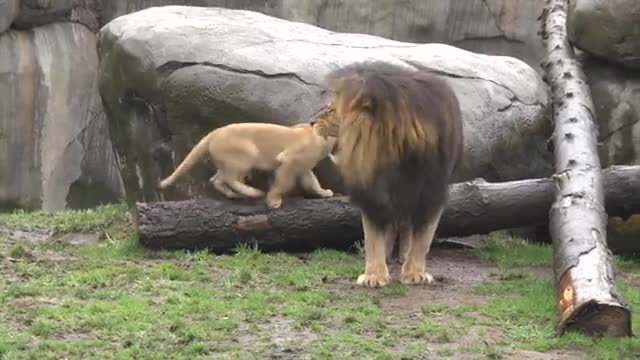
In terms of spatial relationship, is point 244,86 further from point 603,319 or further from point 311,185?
point 603,319

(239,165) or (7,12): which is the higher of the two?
(7,12)

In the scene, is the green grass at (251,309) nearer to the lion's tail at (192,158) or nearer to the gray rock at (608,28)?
the lion's tail at (192,158)

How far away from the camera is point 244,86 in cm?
917

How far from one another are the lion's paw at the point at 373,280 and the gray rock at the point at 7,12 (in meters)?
7.01

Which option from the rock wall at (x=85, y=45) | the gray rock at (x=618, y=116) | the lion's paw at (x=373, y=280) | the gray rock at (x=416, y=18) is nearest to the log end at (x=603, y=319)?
the lion's paw at (x=373, y=280)

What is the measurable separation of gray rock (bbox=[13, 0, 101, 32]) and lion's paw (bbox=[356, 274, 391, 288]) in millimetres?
7173

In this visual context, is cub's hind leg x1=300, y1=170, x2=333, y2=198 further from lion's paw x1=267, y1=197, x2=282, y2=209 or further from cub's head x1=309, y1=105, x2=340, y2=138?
cub's head x1=309, y1=105, x2=340, y2=138

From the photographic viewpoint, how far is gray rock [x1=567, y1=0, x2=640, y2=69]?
32.2 ft

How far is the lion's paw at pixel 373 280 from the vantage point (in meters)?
7.36

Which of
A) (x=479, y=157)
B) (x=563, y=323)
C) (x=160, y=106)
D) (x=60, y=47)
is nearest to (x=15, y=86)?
(x=60, y=47)

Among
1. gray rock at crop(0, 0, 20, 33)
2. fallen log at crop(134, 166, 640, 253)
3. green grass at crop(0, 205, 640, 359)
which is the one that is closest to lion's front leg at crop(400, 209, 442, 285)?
green grass at crop(0, 205, 640, 359)

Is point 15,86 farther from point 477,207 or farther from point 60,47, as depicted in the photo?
point 477,207

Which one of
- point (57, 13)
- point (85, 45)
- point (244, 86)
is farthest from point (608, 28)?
point (57, 13)

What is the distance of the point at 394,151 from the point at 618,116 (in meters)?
3.71
